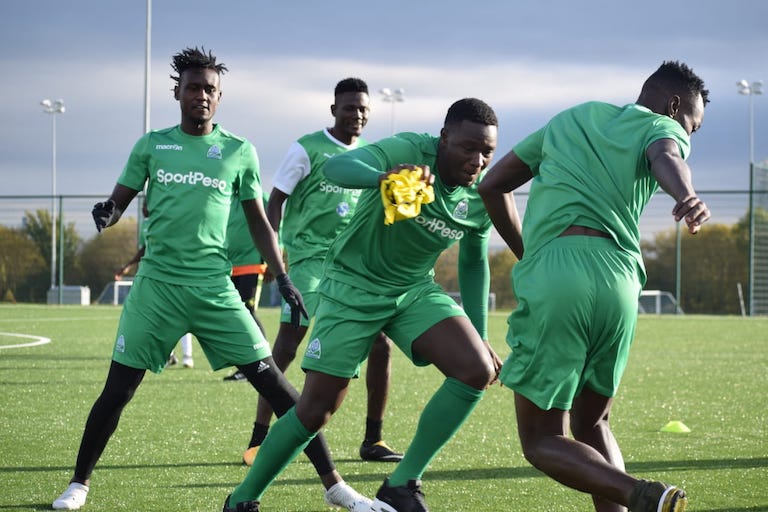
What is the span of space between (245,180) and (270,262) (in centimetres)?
48

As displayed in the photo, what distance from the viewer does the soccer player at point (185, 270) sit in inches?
223

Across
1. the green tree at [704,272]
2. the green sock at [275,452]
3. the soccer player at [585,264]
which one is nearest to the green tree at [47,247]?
the green tree at [704,272]

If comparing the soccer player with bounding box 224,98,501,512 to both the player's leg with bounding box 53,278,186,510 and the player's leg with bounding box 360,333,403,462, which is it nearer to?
the player's leg with bounding box 53,278,186,510

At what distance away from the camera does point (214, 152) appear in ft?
19.4

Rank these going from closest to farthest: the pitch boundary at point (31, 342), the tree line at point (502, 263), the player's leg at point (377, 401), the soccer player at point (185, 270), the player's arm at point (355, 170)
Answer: the player's arm at point (355, 170), the soccer player at point (185, 270), the player's leg at point (377, 401), the pitch boundary at point (31, 342), the tree line at point (502, 263)

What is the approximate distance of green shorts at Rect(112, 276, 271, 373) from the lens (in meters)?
5.68

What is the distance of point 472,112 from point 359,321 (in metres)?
1.11

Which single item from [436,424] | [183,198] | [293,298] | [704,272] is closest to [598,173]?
[436,424]

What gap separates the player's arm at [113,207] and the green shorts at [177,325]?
0.37 m

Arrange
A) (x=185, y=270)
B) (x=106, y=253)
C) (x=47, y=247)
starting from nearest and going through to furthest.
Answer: (x=185, y=270) < (x=47, y=247) < (x=106, y=253)

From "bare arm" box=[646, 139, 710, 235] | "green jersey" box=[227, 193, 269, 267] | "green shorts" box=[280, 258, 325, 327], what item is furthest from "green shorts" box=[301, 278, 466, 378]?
"green jersey" box=[227, 193, 269, 267]

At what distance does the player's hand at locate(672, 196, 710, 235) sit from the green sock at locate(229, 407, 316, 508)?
2.18 meters

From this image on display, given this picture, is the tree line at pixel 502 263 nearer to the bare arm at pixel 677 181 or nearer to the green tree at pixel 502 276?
the green tree at pixel 502 276

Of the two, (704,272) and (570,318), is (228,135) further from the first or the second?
(704,272)
